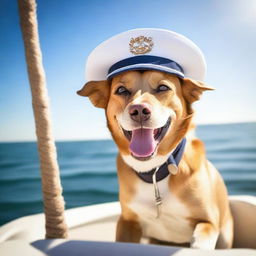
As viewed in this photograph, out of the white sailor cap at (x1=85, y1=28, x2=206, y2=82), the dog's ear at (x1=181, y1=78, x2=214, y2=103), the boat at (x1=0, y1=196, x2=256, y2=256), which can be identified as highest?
the white sailor cap at (x1=85, y1=28, x2=206, y2=82)

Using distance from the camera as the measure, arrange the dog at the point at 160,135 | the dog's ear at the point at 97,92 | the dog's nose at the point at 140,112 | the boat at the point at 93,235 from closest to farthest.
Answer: the boat at the point at 93,235, the dog's nose at the point at 140,112, the dog at the point at 160,135, the dog's ear at the point at 97,92

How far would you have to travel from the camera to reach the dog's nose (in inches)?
50.4

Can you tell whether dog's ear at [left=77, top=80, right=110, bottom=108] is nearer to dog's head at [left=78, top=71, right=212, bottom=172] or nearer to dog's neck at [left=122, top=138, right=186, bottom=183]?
dog's head at [left=78, top=71, right=212, bottom=172]

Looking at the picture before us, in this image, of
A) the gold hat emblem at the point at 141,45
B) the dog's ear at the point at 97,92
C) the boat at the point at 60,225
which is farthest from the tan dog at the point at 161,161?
the boat at the point at 60,225

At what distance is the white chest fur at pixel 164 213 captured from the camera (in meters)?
1.45

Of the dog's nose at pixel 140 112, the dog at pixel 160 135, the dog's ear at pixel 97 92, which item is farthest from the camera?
the dog's ear at pixel 97 92

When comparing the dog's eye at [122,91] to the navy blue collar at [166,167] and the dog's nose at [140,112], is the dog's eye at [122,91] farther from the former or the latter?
the navy blue collar at [166,167]

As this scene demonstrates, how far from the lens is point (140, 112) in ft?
4.24

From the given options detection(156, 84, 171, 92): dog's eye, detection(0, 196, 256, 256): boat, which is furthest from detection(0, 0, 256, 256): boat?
detection(156, 84, 171, 92): dog's eye

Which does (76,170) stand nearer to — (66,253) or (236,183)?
(236,183)

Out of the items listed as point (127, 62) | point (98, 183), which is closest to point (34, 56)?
point (127, 62)

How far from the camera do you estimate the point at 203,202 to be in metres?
1.43

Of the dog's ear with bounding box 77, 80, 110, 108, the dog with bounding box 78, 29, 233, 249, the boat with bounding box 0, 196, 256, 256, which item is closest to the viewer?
the boat with bounding box 0, 196, 256, 256

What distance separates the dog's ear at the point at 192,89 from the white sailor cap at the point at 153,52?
2.0 inches
